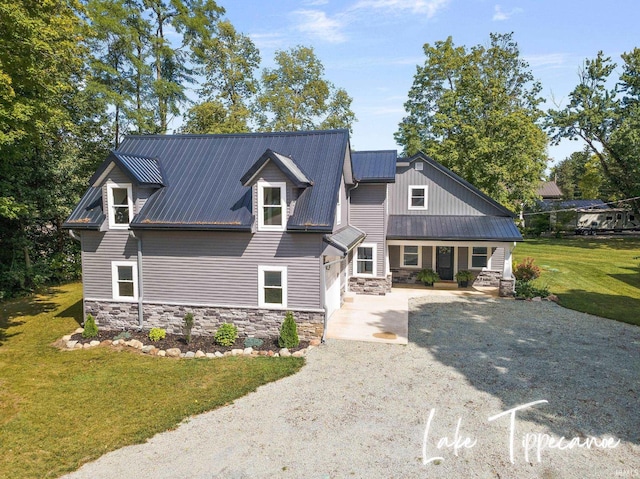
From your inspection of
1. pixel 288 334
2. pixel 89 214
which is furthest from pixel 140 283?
pixel 288 334

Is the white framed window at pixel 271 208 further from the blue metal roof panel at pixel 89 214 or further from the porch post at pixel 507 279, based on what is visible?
the porch post at pixel 507 279

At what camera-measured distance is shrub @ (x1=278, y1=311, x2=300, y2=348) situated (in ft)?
42.3

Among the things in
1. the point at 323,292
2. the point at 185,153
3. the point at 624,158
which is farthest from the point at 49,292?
the point at 624,158

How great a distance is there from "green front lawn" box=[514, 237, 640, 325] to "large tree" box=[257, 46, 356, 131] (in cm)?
1993

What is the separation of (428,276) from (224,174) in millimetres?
12342

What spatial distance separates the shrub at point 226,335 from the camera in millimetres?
13289

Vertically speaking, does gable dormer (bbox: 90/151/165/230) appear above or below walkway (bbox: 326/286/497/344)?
above

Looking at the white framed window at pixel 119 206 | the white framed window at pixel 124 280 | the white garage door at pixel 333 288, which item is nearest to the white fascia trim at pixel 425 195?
the white garage door at pixel 333 288

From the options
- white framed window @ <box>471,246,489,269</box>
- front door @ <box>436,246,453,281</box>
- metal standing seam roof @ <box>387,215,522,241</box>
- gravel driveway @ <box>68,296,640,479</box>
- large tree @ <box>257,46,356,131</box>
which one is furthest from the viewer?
large tree @ <box>257,46,356,131</box>

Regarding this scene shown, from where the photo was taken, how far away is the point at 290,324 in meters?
13.0

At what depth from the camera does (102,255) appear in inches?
580

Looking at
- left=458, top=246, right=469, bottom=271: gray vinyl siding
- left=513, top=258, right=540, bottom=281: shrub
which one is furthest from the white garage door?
left=513, top=258, right=540, bottom=281: shrub

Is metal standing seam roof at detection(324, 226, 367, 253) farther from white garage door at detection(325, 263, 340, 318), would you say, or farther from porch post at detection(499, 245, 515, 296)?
porch post at detection(499, 245, 515, 296)

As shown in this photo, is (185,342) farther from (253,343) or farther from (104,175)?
(104,175)
